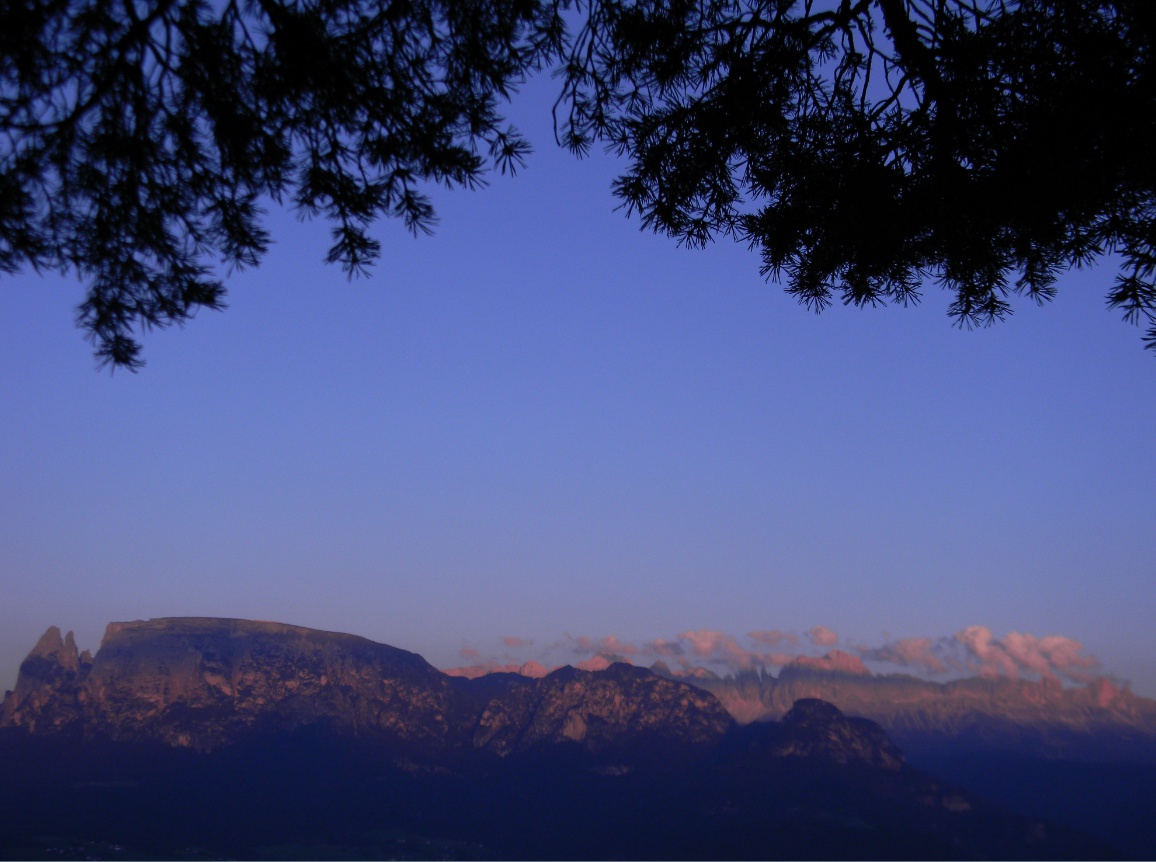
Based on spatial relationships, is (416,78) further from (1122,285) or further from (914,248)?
(1122,285)

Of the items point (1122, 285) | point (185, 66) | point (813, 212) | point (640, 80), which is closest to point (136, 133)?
point (185, 66)

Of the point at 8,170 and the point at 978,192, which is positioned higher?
the point at 978,192

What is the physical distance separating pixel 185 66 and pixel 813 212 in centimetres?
442

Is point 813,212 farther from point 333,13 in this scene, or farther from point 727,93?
point 333,13

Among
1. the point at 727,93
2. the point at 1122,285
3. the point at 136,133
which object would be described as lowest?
the point at 1122,285

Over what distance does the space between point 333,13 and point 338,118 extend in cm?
62

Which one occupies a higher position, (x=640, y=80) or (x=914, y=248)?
(x=640, y=80)

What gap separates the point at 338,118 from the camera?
5.41m

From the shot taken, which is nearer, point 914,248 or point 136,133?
point 136,133

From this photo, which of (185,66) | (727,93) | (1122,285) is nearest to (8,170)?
(185,66)

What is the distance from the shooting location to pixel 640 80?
6469 mm

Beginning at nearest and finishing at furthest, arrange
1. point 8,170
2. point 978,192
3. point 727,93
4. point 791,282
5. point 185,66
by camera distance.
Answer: point 8,170 < point 185,66 < point 978,192 < point 727,93 < point 791,282

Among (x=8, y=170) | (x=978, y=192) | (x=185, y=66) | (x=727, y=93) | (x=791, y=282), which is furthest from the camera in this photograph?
(x=791, y=282)

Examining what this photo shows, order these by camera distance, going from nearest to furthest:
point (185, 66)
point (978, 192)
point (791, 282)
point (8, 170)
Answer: point (8, 170) < point (185, 66) < point (978, 192) < point (791, 282)
